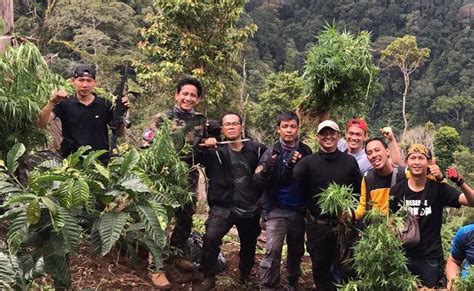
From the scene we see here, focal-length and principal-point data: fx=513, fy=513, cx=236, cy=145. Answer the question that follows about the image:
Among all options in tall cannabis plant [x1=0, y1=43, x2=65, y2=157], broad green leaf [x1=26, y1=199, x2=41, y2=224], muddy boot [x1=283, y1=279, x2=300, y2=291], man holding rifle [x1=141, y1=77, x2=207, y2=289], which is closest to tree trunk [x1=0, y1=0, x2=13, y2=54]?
tall cannabis plant [x1=0, y1=43, x2=65, y2=157]

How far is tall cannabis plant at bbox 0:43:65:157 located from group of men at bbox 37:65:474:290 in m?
0.12

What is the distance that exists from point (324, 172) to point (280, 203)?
47 cm

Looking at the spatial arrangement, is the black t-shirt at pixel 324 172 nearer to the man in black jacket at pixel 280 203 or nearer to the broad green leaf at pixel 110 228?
the man in black jacket at pixel 280 203

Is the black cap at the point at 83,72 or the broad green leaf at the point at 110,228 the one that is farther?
the black cap at the point at 83,72

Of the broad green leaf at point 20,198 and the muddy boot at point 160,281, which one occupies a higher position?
the broad green leaf at point 20,198

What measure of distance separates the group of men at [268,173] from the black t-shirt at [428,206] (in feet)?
0.22

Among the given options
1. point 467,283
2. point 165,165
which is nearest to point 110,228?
point 165,165

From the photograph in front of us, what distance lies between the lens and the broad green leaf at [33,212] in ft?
8.27

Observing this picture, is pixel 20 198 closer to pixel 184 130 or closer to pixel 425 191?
pixel 184 130

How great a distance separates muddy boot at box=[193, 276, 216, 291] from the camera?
4.16 meters

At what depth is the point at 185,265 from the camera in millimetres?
4414

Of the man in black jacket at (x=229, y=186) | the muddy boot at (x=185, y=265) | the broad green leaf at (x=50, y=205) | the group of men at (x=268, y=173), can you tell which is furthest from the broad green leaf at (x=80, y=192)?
the muddy boot at (x=185, y=265)

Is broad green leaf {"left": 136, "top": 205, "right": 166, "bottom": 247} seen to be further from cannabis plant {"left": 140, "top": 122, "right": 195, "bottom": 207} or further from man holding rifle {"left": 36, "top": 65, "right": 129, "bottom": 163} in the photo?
man holding rifle {"left": 36, "top": 65, "right": 129, "bottom": 163}

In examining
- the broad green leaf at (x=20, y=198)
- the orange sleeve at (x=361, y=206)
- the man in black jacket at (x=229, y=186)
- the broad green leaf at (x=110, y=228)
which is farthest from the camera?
the man in black jacket at (x=229, y=186)
